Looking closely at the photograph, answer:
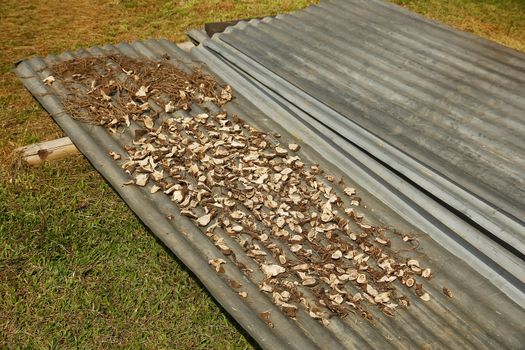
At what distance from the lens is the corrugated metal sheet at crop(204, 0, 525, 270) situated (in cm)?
426

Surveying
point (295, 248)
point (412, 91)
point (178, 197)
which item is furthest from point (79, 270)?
point (412, 91)

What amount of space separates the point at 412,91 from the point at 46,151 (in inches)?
172

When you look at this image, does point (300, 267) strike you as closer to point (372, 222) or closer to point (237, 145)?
point (372, 222)

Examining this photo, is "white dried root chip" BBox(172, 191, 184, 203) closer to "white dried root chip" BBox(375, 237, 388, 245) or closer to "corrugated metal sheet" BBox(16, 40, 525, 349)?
"corrugated metal sheet" BBox(16, 40, 525, 349)

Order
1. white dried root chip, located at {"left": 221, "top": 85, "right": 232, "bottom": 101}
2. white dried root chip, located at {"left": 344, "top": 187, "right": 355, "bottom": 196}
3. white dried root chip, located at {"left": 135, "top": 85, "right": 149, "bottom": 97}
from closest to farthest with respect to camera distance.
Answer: white dried root chip, located at {"left": 344, "top": 187, "right": 355, "bottom": 196}, white dried root chip, located at {"left": 135, "top": 85, "right": 149, "bottom": 97}, white dried root chip, located at {"left": 221, "top": 85, "right": 232, "bottom": 101}

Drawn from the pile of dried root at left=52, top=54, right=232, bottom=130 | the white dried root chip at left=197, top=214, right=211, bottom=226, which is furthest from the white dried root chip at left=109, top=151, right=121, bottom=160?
the white dried root chip at left=197, top=214, right=211, bottom=226

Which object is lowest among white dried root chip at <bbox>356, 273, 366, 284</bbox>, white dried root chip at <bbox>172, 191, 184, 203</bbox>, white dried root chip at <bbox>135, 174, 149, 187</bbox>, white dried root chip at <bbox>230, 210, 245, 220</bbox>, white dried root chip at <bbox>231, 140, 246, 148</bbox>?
white dried root chip at <bbox>356, 273, 366, 284</bbox>

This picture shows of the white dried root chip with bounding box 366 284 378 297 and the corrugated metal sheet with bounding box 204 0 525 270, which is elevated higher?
the corrugated metal sheet with bounding box 204 0 525 270

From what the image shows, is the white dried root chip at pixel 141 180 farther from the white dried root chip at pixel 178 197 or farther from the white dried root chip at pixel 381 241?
the white dried root chip at pixel 381 241

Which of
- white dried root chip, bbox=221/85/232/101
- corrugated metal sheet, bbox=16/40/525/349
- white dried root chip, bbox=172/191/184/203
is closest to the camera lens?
corrugated metal sheet, bbox=16/40/525/349

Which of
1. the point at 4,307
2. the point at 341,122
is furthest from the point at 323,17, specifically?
the point at 4,307

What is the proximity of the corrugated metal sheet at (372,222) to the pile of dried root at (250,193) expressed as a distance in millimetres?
96

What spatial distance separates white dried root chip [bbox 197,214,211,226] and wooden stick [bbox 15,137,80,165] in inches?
87.4

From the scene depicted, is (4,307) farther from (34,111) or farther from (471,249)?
(471,249)
